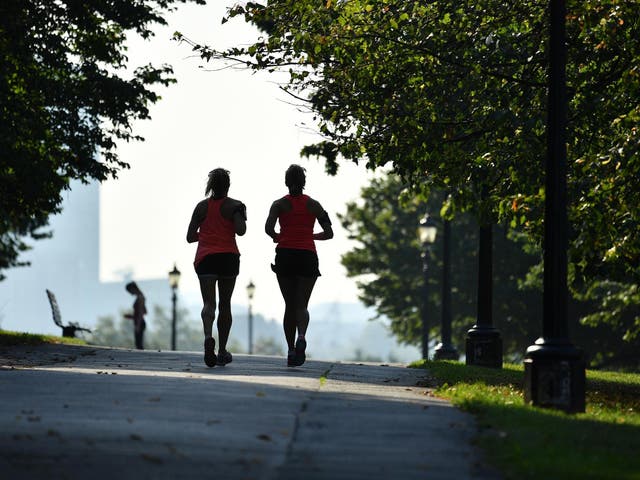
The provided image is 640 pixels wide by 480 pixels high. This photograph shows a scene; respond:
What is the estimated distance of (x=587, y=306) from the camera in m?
40.6

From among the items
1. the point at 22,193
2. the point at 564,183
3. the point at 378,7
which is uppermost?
the point at 378,7

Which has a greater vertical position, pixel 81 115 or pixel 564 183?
pixel 81 115

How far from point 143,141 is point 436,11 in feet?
39.2

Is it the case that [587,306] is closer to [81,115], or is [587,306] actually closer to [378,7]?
[81,115]

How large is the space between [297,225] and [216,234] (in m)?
0.92

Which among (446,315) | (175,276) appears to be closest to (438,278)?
(175,276)

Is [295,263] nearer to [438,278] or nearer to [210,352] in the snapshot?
[210,352]

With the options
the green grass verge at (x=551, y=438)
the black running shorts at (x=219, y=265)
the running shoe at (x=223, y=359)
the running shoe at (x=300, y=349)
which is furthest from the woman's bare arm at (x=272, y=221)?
the green grass verge at (x=551, y=438)

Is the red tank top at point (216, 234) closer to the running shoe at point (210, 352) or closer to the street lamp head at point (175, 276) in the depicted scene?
the running shoe at point (210, 352)

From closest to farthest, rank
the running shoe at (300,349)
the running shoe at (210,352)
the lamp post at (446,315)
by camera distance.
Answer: the running shoe at (210,352) < the running shoe at (300,349) < the lamp post at (446,315)

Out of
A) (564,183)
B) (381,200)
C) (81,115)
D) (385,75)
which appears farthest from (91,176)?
(381,200)

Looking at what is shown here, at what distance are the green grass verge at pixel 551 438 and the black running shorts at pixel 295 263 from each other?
210 cm

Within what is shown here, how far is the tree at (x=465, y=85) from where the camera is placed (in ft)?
51.7

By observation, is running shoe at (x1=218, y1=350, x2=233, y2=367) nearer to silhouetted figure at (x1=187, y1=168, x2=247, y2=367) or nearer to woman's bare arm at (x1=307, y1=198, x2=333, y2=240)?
silhouetted figure at (x1=187, y1=168, x2=247, y2=367)
